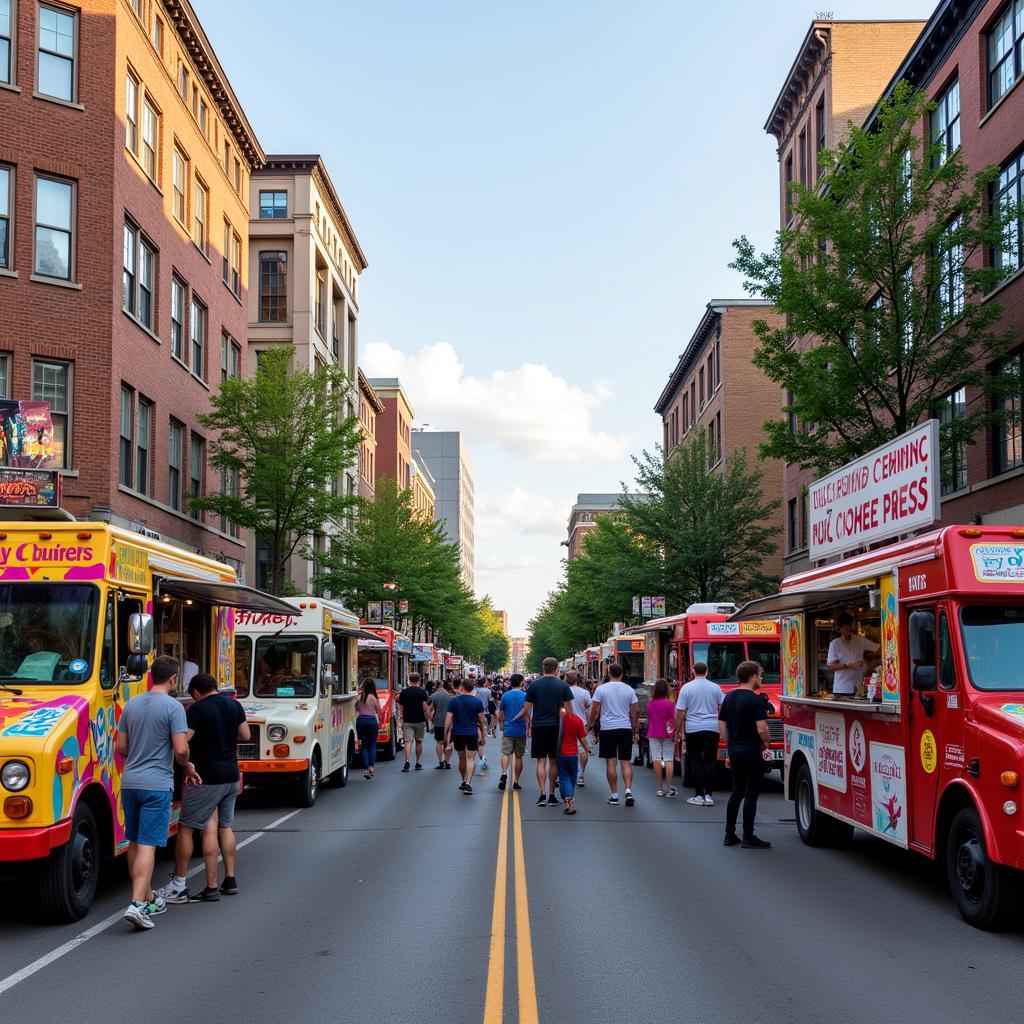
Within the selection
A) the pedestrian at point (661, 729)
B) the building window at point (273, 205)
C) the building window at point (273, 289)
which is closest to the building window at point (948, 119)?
the pedestrian at point (661, 729)

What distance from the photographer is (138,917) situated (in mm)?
8422

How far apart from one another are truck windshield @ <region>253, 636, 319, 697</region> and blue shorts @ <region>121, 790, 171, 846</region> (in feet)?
28.8

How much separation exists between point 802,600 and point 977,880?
4513mm

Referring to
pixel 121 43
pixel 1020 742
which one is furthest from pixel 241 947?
pixel 121 43

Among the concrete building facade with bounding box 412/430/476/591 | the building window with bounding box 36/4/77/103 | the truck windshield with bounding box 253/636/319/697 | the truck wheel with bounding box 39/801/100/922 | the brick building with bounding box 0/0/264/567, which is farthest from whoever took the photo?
the concrete building facade with bounding box 412/430/476/591

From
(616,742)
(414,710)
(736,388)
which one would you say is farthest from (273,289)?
(616,742)

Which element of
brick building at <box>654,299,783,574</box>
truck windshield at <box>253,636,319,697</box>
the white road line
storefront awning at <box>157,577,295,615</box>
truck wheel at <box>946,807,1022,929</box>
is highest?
brick building at <box>654,299,783,574</box>

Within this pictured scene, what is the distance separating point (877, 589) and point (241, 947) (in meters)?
6.29

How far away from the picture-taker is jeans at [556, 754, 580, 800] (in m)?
15.8

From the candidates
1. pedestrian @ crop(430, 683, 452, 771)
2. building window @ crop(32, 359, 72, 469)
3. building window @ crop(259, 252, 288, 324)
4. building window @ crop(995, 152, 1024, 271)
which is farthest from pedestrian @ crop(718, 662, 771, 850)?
building window @ crop(259, 252, 288, 324)

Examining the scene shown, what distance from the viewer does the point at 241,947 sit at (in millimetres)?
7996

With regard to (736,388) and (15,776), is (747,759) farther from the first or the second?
(736,388)

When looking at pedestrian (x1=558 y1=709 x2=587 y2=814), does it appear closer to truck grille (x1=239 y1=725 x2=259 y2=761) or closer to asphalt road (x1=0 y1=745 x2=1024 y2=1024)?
asphalt road (x1=0 y1=745 x2=1024 y2=1024)

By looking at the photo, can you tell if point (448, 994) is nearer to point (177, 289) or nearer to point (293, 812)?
point (293, 812)
